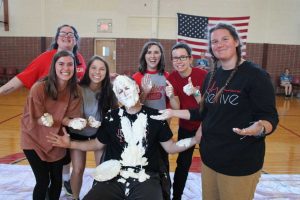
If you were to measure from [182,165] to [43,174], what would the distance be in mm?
1364

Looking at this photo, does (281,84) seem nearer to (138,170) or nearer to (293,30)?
(293,30)

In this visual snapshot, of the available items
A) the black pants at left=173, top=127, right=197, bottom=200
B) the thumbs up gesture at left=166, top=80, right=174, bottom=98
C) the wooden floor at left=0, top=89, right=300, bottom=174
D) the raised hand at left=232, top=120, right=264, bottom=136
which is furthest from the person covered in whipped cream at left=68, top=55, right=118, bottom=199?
the wooden floor at left=0, top=89, right=300, bottom=174

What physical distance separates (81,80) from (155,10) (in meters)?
10.4

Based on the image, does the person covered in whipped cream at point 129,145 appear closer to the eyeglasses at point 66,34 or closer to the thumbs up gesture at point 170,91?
the thumbs up gesture at point 170,91

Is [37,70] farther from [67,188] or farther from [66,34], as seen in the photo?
[67,188]

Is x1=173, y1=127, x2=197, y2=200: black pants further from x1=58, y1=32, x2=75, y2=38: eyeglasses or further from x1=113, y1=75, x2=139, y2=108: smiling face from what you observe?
x1=58, y1=32, x2=75, y2=38: eyeglasses

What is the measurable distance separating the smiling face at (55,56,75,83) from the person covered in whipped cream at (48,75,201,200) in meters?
0.47

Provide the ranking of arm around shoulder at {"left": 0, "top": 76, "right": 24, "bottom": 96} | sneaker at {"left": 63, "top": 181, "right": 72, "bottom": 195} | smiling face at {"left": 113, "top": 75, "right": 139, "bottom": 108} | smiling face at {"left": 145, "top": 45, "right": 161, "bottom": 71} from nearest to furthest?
smiling face at {"left": 113, "top": 75, "right": 139, "bottom": 108}
arm around shoulder at {"left": 0, "top": 76, "right": 24, "bottom": 96}
smiling face at {"left": 145, "top": 45, "right": 161, "bottom": 71}
sneaker at {"left": 63, "top": 181, "right": 72, "bottom": 195}

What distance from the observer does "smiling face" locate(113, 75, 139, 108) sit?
244 cm

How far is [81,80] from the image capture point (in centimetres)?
295

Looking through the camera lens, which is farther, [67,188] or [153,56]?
[67,188]

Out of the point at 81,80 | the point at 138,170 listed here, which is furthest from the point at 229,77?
the point at 81,80

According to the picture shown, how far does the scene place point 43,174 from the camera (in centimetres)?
261

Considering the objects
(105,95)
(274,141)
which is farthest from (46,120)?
(274,141)
